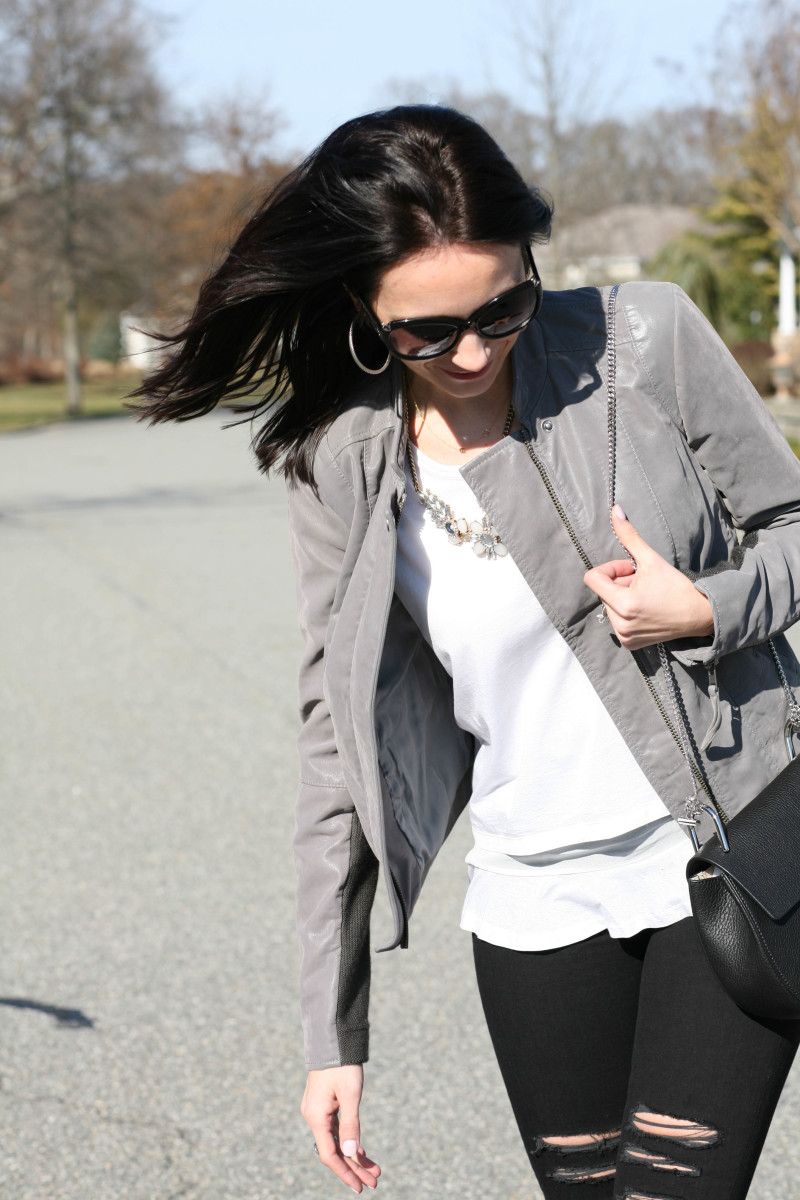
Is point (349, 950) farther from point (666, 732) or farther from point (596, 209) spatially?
point (596, 209)

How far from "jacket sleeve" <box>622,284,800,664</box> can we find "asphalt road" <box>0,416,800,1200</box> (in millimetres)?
1674

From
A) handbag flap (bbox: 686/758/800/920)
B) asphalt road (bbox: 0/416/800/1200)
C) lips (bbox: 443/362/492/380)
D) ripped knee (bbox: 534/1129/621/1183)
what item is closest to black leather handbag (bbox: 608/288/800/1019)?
handbag flap (bbox: 686/758/800/920)

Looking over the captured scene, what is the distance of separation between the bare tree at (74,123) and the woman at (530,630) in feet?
108

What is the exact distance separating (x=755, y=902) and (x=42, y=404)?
41702 millimetres

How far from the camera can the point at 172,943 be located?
390 cm

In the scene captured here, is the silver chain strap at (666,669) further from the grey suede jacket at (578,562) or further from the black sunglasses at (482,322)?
the black sunglasses at (482,322)

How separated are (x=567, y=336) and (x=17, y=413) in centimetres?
3708

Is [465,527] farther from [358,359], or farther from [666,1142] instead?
[666,1142]

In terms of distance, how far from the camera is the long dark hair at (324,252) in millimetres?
1593

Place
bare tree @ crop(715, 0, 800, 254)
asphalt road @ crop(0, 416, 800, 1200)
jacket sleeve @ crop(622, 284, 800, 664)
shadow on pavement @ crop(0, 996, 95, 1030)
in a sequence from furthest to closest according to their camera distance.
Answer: bare tree @ crop(715, 0, 800, 254) < shadow on pavement @ crop(0, 996, 95, 1030) < asphalt road @ crop(0, 416, 800, 1200) < jacket sleeve @ crop(622, 284, 800, 664)

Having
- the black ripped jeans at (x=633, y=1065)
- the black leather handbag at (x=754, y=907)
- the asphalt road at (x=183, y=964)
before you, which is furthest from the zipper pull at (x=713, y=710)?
the asphalt road at (x=183, y=964)

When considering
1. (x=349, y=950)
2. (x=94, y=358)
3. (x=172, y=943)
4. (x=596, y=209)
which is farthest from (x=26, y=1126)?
(x=94, y=358)

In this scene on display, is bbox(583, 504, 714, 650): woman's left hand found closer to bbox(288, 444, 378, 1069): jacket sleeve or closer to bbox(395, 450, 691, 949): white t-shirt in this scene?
bbox(395, 450, 691, 949): white t-shirt

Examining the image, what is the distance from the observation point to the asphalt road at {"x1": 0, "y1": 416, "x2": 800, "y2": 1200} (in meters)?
2.85
